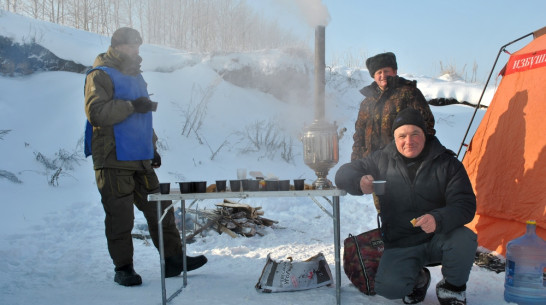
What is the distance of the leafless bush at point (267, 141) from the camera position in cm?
928

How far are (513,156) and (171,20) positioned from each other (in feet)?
45.3

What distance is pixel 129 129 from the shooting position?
10.8 ft

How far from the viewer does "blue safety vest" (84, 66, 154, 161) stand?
3.25 m

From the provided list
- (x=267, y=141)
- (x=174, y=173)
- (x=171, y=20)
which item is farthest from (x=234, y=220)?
(x=171, y=20)

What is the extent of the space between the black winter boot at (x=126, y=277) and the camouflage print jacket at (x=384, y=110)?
2082 millimetres

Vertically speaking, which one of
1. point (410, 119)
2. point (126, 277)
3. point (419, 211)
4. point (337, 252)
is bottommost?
point (126, 277)

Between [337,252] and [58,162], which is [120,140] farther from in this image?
[58,162]

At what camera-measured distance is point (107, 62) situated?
3.35 m

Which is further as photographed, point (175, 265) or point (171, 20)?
point (171, 20)

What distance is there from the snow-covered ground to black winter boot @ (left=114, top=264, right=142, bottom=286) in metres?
0.07

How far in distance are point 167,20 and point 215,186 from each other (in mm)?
13897

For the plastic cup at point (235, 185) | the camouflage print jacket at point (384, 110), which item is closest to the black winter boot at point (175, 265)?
the plastic cup at point (235, 185)

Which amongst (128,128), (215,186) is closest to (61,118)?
(128,128)

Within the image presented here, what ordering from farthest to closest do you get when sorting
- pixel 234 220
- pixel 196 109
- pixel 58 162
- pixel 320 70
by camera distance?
pixel 196 109 → pixel 58 162 → pixel 234 220 → pixel 320 70
